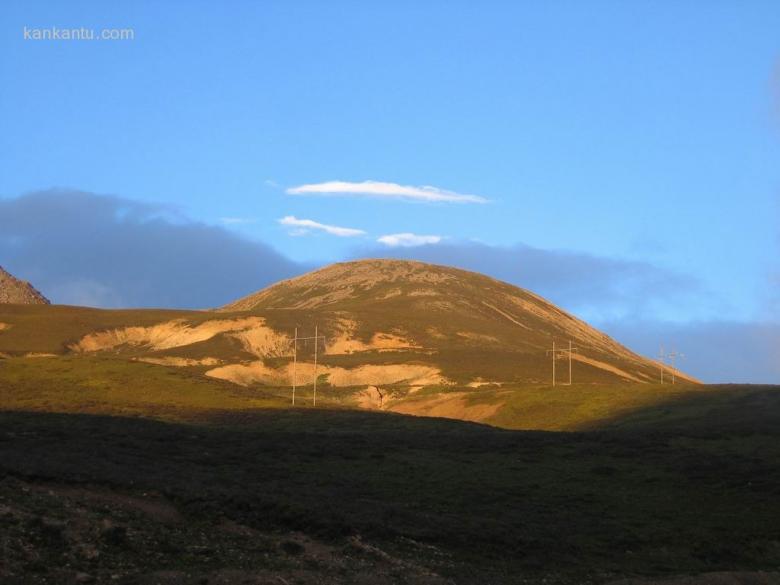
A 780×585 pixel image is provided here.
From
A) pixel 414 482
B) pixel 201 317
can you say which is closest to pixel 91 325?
pixel 201 317

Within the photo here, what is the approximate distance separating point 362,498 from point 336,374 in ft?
367

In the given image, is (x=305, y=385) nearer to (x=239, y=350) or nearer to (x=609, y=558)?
(x=239, y=350)

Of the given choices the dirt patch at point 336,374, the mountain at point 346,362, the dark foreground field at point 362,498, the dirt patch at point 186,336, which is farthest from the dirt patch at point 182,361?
the dark foreground field at point 362,498

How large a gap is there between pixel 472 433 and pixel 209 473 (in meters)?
30.6

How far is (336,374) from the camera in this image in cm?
15488

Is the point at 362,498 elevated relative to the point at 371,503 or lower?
lower

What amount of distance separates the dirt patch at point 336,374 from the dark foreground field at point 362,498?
66230 millimetres

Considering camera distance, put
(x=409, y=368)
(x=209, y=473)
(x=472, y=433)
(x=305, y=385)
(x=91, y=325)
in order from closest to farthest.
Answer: (x=209, y=473), (x=472, y=433), (x=305, y=385), (x=409, y=368), (x=91, y=325)

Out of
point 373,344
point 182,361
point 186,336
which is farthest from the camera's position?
point 373,344

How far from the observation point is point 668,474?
55.3 meters

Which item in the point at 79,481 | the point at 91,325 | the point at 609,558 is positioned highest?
the point at 91,325

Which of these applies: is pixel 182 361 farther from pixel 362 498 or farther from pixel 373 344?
pixel 362 498

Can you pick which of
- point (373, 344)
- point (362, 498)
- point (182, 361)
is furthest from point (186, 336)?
point (362, 498)

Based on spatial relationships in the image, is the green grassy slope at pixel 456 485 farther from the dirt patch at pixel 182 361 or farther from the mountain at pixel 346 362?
the dirt patch at pixel 182 361
